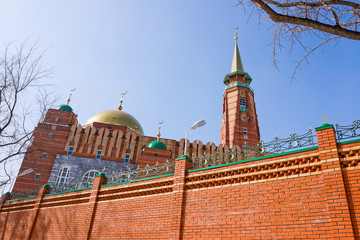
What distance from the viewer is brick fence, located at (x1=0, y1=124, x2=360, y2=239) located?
6.40 meters

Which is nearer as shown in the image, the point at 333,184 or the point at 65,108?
the point at 333,184

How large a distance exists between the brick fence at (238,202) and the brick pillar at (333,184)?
2 centimetres

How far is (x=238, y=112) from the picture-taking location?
3534cm

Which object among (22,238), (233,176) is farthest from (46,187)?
(233,176)

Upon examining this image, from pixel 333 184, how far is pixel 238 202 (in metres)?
A: 2.63

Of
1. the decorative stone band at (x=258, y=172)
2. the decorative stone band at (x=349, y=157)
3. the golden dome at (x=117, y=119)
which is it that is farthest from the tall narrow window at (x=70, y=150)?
the decorative stone band at (x=349, y=157)

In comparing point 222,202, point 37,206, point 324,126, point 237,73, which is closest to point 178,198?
point 222,202

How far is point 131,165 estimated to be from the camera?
2808 centimetres

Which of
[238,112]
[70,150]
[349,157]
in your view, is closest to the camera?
[349,157]

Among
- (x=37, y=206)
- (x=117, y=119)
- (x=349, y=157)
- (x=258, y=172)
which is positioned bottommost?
(x=37, y=206)

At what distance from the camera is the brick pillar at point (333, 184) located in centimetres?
593

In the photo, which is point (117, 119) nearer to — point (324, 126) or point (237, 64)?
point (237, 64)

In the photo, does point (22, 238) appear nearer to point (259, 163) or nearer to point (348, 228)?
point (259, 163)

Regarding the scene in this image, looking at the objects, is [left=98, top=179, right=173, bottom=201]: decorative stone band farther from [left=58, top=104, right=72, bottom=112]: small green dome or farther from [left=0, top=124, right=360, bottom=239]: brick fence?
[left=58, top=104, right=72, bottom=112]: small green dome
